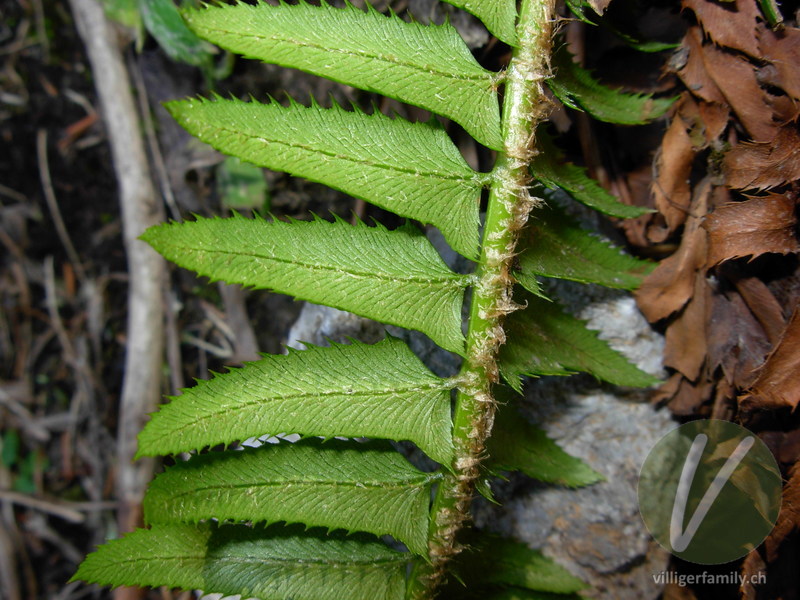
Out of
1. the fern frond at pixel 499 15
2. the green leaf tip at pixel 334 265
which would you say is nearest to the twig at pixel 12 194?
the green leaf tip at pixel 334 265

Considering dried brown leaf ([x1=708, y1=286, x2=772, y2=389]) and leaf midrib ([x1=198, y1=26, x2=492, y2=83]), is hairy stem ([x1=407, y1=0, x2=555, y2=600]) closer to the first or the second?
leaf midrib ([x1=198, y1=26, x2=492, y2=83])

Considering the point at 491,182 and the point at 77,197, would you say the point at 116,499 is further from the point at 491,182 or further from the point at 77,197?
the point at 491,182

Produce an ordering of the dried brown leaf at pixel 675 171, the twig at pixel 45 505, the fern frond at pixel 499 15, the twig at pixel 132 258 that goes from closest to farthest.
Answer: the fern frond at pixel 499 15 < the dried brown leaf at pixel 675 171 < the twig at pixel 132 258 < the twig at pixel 45 505

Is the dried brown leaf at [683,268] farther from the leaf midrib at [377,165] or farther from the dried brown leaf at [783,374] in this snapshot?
the leaf midrib at [377,165]

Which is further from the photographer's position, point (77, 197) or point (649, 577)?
Answer: point (77, 197)

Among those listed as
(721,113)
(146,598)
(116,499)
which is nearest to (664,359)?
(721,113)

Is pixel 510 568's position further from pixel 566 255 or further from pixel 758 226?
pixel 758 226
